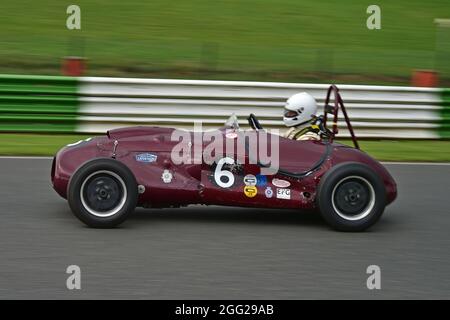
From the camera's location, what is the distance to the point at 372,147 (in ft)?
39.5

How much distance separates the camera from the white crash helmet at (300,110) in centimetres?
754

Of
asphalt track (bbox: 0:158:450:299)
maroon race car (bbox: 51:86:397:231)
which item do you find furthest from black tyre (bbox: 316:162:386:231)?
asphalt track (bbox: 0:158:450:299)

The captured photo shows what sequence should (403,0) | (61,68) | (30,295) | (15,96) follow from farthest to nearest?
(403,0), (61,68), (15,96), (30,295)

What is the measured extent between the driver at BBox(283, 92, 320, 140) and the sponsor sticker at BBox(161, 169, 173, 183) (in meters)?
1.15

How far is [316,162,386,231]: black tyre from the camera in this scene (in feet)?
23.2

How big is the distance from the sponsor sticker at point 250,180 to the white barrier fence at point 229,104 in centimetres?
510

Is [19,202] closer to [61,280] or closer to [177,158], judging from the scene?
[177,158]

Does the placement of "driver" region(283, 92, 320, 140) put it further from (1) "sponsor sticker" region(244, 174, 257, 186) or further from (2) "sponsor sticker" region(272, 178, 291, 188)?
(1) "sponsor sticker" region(244, 174, 257, 186)

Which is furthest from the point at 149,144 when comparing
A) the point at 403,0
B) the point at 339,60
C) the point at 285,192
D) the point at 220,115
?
the point at 403,0

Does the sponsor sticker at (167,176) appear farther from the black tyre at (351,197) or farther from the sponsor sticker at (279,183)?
the black tyre at (351,197)

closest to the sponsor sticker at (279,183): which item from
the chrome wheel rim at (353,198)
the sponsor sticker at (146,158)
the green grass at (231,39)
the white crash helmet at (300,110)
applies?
the chrome wheel rim at (353,198)

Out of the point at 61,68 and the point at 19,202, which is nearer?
the point at 19,202

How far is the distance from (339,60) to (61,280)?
11.4 meters

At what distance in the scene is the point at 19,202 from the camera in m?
7.85
